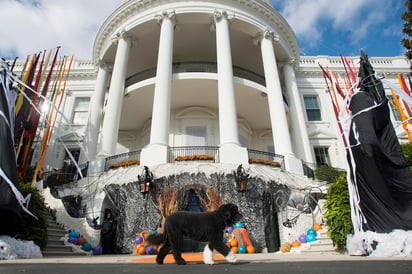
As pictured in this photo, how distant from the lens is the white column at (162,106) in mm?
10430

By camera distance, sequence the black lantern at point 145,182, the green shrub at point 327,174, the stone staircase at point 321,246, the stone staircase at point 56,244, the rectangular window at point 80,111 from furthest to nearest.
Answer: the rectangular window at point 80,111, the green shrub at point 327,174, the black lantern at point 145,182, the stone staircase at point 56,244, the stone staircase at point 321,246

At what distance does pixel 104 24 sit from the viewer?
15945 millimetres

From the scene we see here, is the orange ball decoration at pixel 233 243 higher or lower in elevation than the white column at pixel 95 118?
lower

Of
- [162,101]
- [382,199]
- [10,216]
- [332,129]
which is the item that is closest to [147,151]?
[162,101]

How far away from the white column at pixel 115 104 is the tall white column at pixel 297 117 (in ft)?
32.9

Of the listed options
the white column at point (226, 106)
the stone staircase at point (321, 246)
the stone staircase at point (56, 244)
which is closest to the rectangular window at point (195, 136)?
the white column at point (226, 106)

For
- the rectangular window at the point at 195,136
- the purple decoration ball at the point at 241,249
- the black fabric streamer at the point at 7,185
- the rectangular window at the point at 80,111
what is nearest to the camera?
the black fabric streamer at the point at 7,185

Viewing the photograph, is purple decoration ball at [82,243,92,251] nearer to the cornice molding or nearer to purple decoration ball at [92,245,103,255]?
purple decoration ball at [92,245,103,255]

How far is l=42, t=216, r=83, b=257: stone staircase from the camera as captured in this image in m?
7.29

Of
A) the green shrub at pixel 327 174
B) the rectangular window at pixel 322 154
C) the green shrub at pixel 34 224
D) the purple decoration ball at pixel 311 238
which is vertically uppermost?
the rectangular window at pixel 322 154

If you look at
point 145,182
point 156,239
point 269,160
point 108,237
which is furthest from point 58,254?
point 269,160

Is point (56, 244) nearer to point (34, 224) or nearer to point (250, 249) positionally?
point (34, 224)

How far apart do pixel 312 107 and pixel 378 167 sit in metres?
15.2

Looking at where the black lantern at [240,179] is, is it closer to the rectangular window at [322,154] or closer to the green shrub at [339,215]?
the green shrub at [339,215]
